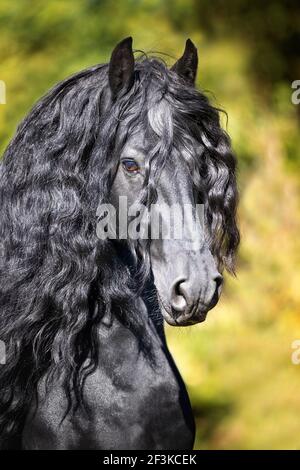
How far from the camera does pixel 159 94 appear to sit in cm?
181

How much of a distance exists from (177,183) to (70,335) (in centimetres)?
39

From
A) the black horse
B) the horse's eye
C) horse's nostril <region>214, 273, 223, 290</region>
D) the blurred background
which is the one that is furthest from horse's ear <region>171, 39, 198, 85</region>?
the blurred background

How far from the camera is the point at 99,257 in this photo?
5.89ft

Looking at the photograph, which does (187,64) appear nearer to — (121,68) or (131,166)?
(121,68)

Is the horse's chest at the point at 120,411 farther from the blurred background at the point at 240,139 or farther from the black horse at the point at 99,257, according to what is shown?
the blurred background at the point at 240,139

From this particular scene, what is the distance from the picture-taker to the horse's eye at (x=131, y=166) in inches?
69.2

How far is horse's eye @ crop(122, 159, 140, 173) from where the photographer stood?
1758 mm

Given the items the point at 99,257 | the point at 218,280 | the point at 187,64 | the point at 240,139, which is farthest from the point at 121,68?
the point at 240,139

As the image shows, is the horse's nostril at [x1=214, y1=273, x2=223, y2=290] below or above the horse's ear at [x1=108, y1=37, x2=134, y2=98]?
below

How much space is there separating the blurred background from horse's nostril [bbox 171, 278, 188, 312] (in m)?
3.68

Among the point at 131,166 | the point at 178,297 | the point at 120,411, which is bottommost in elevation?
the point at 120,411

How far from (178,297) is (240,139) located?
419cm

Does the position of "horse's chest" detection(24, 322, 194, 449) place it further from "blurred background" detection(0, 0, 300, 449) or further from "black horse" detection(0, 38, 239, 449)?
"blurred background" detection(0, 0, 300, 449)

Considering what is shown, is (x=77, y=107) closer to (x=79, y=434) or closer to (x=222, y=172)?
(x=222, y=172)
